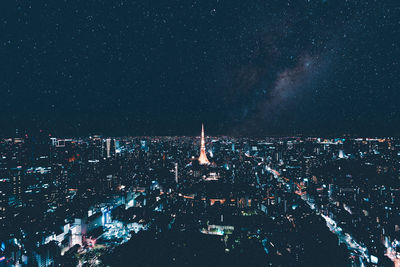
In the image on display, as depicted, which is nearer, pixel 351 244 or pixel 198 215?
pixel 351 244

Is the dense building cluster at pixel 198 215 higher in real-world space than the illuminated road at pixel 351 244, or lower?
higher

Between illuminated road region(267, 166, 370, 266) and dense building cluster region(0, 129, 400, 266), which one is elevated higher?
dense building cluster region(0, 129, 400, 266)

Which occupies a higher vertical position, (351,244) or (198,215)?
(198,215)

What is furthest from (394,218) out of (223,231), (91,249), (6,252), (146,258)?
(6,252)

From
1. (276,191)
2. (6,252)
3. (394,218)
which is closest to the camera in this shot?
(6,252)

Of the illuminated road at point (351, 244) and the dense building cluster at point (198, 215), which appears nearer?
the dense building cluster at point (198, 215)

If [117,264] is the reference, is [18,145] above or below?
above

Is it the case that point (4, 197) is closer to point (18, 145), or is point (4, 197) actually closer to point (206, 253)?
point (18, 145)

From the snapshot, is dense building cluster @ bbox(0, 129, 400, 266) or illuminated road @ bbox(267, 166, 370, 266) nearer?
dense building cluster @ bbox(0, 129, 400, 266)
